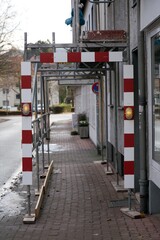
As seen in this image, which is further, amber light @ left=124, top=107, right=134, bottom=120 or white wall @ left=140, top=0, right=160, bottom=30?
amber light @ left=124, top=107, right=134, bottom=120

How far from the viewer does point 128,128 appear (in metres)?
7.54

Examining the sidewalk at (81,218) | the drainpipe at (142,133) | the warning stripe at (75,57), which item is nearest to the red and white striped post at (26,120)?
the warning stripe at (75,57)

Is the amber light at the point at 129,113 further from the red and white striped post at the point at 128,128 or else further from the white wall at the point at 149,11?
the white wall at the point at 149,11

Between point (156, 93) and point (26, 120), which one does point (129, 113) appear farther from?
point (26, 120)

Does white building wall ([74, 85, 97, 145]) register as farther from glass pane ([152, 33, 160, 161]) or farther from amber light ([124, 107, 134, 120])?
glass pane ([152, 33, 160, 161])

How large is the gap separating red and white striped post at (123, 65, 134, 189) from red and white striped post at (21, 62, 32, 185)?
1.43 m

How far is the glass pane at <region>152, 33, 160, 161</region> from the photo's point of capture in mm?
6680

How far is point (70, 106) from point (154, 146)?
7344 cm

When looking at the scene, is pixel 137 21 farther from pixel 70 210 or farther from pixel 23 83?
pixel 70 210

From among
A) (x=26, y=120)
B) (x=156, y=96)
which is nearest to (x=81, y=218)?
(x=26, y=120)

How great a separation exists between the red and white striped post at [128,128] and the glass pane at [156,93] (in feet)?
1.86

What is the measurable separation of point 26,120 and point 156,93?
78.5 inches

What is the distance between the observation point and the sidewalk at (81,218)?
633 cm

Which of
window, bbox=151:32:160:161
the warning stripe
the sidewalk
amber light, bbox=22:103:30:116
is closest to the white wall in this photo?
window, bbox=151:32:160:161
